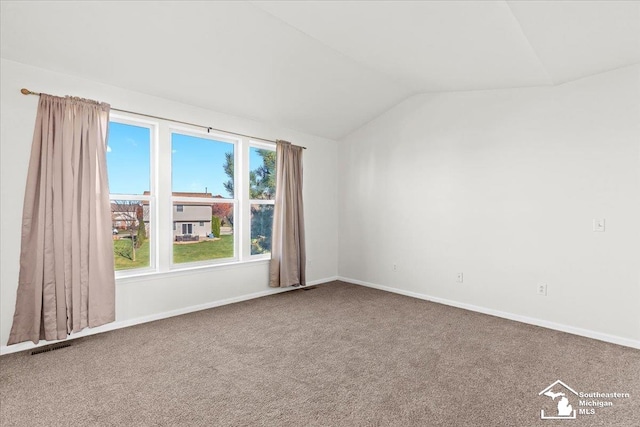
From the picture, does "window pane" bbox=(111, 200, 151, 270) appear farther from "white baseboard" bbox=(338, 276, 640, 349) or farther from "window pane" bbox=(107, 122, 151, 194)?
"white baseboard" bbox=(338, 276, 640, 349)

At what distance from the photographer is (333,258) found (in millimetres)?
5691

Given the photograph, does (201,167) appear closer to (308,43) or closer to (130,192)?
(130,192)

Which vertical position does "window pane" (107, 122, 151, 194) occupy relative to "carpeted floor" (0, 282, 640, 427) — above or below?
above

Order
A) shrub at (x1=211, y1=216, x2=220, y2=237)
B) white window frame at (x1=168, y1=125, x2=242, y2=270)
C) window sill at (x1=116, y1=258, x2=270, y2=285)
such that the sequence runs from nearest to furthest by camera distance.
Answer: window sill at (x1=116, y1=258, x2=270, y2=285)
white window frame at (x1=168, y1=125, x2=242, y2=270)
shrub at (x1=211, y1=216, x2=220, y2=237)

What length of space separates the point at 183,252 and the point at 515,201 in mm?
3950

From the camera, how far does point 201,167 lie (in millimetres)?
4199

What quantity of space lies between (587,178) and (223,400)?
3757mm

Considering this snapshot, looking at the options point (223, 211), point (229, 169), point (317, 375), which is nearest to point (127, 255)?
point (223, 211)

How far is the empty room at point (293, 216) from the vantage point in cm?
223

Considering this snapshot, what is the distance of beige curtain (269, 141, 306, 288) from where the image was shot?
468 centimetres

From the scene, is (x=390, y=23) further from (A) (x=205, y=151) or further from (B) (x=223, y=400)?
(B) (x=223, y=400)

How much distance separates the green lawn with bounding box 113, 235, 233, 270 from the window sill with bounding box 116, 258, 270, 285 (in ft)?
0.36

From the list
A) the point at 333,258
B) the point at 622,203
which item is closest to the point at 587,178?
the point at 622,203

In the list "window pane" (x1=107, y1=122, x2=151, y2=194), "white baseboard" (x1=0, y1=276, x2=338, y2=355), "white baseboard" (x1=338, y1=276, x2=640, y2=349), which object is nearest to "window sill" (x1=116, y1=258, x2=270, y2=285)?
"white baseboard" (x1=0, y1=276, x2=338, y2=355)
